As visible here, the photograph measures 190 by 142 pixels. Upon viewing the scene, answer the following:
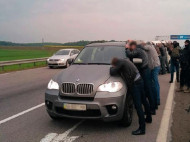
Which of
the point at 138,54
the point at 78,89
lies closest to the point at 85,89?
the point at 78,89

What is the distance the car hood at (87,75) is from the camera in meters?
5.07

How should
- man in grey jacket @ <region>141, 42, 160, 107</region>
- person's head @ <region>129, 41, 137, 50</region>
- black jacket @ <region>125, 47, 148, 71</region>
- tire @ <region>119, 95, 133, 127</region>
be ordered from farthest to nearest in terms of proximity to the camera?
man in grey jacket @ <region>141, 42, 160, 107</region>
black jacket @ <region>125, 47, 148, 71</region>
person's head @ <region>129, 41, 137, 50</region>
tire @ <region>119, 95, 133, 127</region>

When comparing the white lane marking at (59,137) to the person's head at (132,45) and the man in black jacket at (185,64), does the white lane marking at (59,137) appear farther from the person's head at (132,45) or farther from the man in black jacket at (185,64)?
the man in black jacket at (185,64)

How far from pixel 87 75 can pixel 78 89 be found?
1.40 ft

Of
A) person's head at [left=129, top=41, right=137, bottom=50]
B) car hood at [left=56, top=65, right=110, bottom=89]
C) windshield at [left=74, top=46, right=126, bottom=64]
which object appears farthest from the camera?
windshield at [left=74, top=46, right=126, bottom=64]

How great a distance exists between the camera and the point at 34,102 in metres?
7.91

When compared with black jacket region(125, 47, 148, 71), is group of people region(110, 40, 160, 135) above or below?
below

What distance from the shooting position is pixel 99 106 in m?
4.86

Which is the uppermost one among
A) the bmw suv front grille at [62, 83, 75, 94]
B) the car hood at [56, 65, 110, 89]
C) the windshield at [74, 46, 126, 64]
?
the windshield at [74, 46, 126, 64]

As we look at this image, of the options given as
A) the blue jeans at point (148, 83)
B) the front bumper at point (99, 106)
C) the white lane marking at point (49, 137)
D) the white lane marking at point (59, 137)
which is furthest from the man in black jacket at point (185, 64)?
the white lane marking at point (49, 137)

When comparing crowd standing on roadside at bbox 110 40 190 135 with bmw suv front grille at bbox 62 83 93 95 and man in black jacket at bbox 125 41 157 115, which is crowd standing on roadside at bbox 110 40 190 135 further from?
bmw suv front grille at bbox 62 83 93 95

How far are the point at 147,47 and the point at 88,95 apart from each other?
2739mm

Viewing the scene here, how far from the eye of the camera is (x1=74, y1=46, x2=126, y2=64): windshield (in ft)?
20.6

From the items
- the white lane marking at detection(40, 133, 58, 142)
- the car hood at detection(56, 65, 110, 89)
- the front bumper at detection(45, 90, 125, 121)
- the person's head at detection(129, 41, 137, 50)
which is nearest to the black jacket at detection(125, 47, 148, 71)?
the person's head at detection(129, 41, 137, 50)
